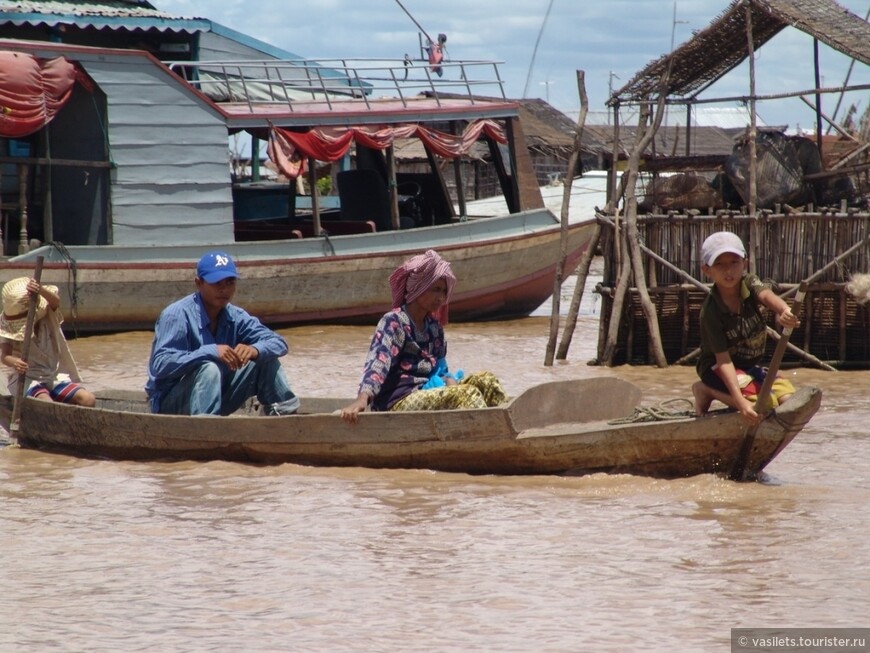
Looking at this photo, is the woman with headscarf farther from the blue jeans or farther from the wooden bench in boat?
the wooden bench in boat

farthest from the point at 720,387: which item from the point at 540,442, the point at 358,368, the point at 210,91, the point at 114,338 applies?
the point at 210,91

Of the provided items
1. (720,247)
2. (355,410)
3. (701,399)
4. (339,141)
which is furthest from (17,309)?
(339,141)

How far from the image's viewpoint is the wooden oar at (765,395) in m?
5.66

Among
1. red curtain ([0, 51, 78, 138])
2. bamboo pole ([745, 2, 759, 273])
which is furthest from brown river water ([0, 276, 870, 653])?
red curtain ([0, 51, 78, 138])

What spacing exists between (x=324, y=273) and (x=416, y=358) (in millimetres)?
8256

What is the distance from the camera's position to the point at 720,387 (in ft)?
20.2

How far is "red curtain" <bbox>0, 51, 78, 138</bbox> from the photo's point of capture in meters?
12.9

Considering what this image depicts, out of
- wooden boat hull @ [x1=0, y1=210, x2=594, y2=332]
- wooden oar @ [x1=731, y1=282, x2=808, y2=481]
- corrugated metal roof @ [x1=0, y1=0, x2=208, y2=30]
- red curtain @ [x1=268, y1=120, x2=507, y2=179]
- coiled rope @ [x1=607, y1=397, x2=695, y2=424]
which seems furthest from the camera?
corrugated metal roof @ [x1=0, y1=0, x2=208, y2=30]

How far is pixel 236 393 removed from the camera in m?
7.38

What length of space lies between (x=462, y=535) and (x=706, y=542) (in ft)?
3.54

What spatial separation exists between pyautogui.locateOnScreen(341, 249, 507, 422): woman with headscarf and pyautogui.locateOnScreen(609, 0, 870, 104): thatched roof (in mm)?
5667

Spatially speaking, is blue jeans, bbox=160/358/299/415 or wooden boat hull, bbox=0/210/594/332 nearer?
blue jeans, bbox=160/358/299/415

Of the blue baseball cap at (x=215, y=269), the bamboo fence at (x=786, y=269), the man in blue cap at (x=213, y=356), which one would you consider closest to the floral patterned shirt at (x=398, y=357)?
the man in blue cap at (x=213, y=356)

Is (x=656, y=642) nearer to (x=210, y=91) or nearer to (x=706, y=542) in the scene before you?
(x=706, y=542)
